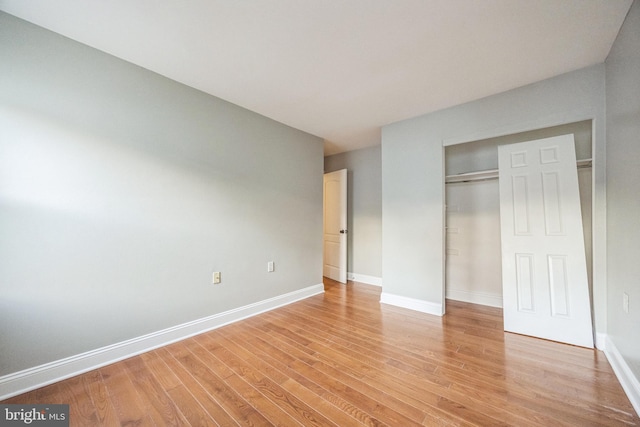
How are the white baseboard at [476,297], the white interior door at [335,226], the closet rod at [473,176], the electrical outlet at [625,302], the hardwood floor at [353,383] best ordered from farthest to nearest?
the white interior door at [335,226] → the white baseboard at [476,297] → the closet rod at [473,176] → the electrical outlet at [625,302] → the hardwood floor at [353,383]

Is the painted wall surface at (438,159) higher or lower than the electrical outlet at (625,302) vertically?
higher

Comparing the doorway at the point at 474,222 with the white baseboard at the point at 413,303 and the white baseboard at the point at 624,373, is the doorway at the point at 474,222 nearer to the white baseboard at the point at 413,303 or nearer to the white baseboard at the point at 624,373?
the white baseboard at the point at 413,303

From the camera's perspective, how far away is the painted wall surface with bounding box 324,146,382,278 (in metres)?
4.29

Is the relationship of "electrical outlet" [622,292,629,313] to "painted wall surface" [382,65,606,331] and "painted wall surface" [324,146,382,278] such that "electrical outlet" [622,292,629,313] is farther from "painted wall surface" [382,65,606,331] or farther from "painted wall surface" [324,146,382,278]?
"painted wall surface" [324,146,382,278]

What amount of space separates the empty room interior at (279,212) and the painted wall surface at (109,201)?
1cm

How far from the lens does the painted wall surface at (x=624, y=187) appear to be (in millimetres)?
1504

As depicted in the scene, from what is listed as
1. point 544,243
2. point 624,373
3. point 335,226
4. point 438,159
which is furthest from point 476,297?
point 335,226

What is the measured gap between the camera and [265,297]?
305 centimetres

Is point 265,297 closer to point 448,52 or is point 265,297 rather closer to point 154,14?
point 154,14

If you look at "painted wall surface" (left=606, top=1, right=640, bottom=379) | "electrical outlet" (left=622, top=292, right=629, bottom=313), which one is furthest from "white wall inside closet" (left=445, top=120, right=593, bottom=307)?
"electrical outlet" (left=622, top=292, right=629, bottom=313)

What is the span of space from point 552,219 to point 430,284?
1.38m

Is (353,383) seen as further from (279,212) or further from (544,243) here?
(544,243)

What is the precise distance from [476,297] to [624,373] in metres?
1.67

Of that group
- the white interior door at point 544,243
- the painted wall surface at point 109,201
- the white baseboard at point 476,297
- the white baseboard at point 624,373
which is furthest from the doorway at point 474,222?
the painted wall surface at point 109,201
